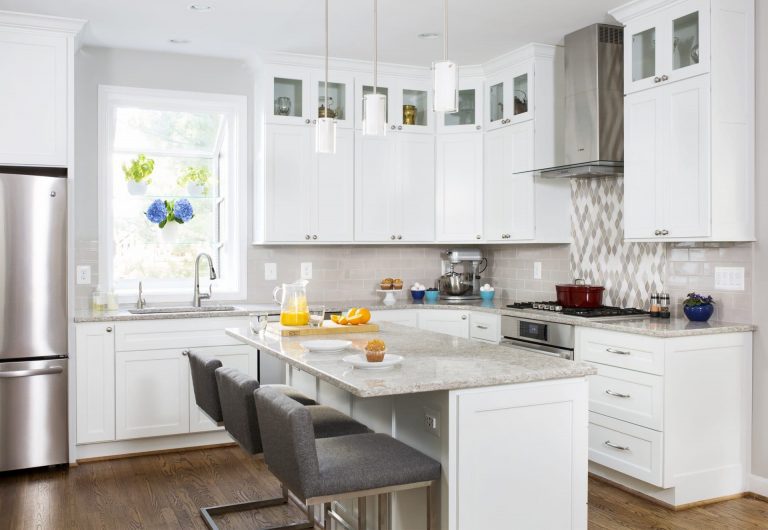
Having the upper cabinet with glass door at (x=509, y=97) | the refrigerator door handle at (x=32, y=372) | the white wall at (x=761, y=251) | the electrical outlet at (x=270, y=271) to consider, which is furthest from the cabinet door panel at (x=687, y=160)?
the refrigerator door handle at (x=32, y=372)

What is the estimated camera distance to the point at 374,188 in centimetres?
536

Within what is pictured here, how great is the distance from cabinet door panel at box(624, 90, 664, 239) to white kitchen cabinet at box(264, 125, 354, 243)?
2036 millimetres

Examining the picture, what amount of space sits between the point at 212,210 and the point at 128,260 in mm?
731

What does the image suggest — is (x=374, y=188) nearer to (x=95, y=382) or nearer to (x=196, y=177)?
(x=196, y=177)

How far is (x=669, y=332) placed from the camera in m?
3.50

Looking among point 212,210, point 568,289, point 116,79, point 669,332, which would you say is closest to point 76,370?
point 212,210

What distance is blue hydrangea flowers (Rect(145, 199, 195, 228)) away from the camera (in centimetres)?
511

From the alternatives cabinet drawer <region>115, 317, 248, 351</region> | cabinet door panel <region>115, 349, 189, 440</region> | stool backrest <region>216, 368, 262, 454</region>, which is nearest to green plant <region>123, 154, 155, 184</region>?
cabinet drawer <region>115, 317, 248, 351</region>

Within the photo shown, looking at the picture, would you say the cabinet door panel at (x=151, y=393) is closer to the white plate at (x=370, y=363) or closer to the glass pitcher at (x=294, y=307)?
the glass pitcher at (x=294, y=307)

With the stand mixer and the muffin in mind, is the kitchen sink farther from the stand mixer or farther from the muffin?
the muffin

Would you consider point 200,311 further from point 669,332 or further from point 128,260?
point 669,332

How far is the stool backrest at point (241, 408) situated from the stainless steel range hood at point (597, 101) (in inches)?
101

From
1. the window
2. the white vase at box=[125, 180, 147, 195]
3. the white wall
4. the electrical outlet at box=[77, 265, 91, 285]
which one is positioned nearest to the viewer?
the white wall

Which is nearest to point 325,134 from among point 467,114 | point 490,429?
point 490,429
